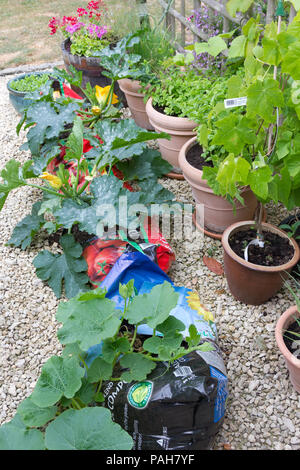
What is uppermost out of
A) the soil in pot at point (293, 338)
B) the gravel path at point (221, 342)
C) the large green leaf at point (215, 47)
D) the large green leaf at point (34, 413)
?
the large green leaf at point (215, 47)

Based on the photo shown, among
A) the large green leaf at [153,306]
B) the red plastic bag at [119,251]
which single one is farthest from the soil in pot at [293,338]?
the red plastic bag at [119,251]

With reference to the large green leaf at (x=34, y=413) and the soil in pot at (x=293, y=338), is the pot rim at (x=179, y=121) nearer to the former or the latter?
the soil in pot at (x=293, y=338)

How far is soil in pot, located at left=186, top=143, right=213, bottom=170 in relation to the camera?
2279 mm

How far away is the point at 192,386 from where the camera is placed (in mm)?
1340

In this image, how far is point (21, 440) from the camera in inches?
47.3

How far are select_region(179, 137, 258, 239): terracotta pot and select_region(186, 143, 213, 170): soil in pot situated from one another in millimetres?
31

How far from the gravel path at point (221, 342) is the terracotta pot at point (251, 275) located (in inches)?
2.8

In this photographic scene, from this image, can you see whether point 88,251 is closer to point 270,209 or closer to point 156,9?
point 270,209

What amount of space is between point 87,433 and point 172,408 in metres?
0.29

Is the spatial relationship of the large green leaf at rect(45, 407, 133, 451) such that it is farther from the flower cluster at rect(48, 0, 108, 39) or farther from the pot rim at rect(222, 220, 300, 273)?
the flower cluster at rect(48, 0, 108, 39)

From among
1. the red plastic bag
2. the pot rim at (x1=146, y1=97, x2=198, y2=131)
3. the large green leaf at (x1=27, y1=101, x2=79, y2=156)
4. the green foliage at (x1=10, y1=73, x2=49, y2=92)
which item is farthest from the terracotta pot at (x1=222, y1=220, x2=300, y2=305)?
the green foliage at (x1=10, y1=73, x2=49, y2=92)

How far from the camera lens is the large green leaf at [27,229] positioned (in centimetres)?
230

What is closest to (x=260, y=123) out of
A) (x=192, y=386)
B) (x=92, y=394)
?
(x=192, y=386)
